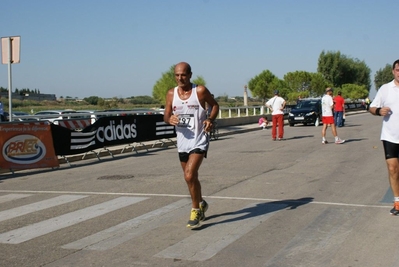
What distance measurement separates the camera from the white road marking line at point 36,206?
28.4 feet

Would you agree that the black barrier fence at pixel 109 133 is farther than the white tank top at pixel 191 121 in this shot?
Yes

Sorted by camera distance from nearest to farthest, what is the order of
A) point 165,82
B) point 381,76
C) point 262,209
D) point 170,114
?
point 170,114 < point 262,209 < point 165,82 < point 381,76

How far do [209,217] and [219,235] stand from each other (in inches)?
43.3

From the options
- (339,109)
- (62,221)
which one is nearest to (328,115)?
(339,109)

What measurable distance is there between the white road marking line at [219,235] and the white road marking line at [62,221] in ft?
6.12

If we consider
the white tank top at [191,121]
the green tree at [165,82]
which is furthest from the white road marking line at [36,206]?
the green tree at [165,82]

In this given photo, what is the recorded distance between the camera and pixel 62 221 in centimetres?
806

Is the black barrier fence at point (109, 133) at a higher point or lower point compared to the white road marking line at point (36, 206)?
higher

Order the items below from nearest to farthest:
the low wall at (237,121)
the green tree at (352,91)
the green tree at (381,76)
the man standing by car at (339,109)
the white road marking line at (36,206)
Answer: the white road marking line at (36,206) < the man standing by car at (339,109) < the low wall at (237,121) < the green tree at (352,91) < the green tree at (381,76)

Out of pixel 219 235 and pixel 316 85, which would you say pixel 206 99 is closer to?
pixel 219 235

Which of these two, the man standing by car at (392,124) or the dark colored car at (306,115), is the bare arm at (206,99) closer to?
the man standing by car at (392,124)

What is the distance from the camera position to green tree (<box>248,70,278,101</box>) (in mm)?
97581

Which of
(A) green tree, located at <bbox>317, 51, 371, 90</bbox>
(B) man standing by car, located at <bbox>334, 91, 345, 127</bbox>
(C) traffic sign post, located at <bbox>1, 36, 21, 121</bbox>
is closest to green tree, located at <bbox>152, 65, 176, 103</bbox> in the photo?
(B) man standing by car, located at <bbox>334, 91, 345, 127</bbox>

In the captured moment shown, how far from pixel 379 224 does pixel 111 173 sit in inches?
299
